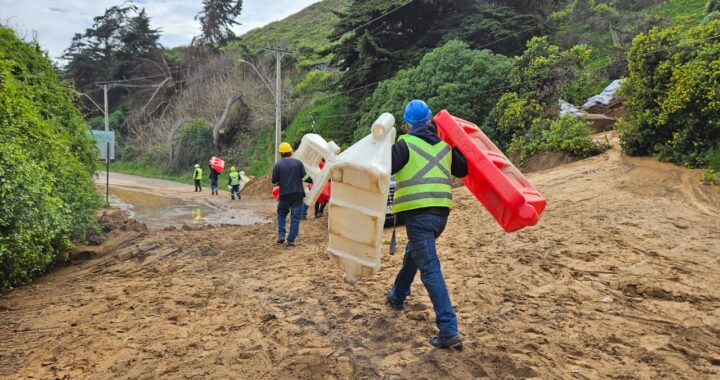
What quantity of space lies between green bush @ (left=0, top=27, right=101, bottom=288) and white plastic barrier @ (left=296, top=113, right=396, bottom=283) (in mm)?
3776

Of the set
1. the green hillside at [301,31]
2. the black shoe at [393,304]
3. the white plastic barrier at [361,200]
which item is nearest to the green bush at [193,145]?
the green hillside at [301,31]

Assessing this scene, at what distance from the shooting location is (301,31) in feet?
199

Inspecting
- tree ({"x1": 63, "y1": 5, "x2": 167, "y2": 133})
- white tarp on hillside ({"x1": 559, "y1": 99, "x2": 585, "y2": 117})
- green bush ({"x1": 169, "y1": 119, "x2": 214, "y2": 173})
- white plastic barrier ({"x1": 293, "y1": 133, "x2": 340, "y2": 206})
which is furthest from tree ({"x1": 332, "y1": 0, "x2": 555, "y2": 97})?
tree ({"x1": 63, "y1": 5, "x2": 167, "y2": 133})

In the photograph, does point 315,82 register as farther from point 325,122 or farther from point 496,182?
point 496,182

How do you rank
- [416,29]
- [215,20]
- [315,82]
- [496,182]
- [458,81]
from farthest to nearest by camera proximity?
[215,20], [315,82], [416,29], [458,81], [496,182]

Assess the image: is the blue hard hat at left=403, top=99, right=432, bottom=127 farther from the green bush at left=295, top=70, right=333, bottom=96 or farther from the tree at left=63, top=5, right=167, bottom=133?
the tree at left=63, top=5, right=167, bottom=133

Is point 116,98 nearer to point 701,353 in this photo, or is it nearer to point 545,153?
point 545,153

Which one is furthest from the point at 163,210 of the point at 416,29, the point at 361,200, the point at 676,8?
the point at 676,8

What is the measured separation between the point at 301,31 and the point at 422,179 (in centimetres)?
6055

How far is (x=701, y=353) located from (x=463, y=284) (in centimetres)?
228

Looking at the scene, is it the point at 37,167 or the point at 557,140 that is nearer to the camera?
the point at 37,167

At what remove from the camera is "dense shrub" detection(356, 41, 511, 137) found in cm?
1703

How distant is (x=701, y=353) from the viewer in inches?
132

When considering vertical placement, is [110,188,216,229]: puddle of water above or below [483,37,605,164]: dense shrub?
below
